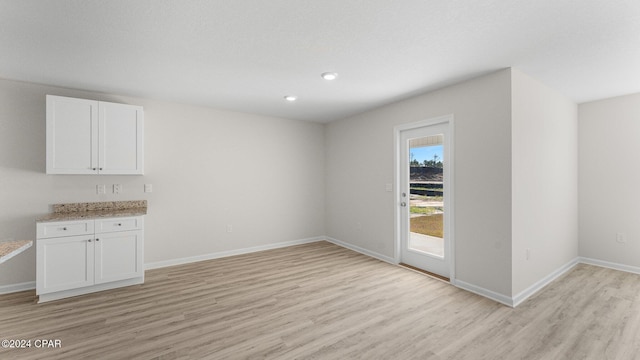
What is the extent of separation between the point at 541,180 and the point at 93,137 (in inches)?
220

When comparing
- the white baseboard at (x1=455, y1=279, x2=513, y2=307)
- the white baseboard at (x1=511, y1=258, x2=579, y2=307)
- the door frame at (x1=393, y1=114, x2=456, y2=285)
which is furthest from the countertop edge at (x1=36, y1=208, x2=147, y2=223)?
the white baseboard at (x1=511, y1=258, x2=579, y2=307)

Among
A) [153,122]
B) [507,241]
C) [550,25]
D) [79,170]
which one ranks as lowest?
[507,241]

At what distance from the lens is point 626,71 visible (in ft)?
9.63

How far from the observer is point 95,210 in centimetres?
360

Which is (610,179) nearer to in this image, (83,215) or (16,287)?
(83,215)

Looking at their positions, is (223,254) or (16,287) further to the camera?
(223,254)

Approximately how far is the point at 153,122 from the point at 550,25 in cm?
471

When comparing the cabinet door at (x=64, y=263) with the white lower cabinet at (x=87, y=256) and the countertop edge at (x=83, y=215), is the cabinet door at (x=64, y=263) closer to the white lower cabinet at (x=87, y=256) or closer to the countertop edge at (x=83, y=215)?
the white lower cabinet at (x=87, y=256)

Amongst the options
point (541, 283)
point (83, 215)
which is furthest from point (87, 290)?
point (541, 283)

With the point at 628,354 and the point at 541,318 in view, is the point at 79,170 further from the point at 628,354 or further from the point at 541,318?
the point at 628,354

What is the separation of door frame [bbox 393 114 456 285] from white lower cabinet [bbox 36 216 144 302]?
3553mm

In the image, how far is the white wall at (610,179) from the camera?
12.3ft

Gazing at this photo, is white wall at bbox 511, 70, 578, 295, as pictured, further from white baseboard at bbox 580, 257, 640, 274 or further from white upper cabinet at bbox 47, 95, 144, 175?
white upper cabinet at bbox 47, 95, 144, 175

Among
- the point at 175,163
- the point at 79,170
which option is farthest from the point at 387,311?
the point at 79,170
